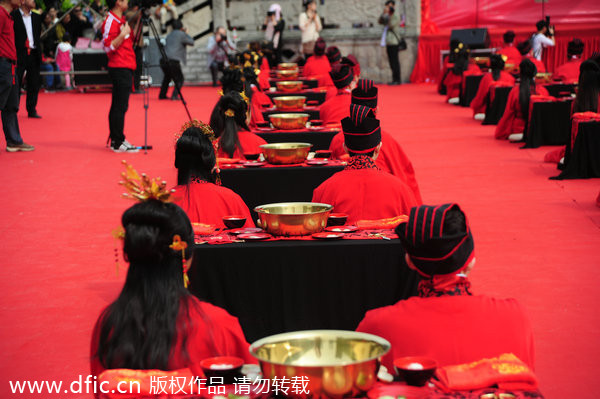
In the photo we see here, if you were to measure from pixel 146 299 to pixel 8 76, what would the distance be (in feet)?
26.2

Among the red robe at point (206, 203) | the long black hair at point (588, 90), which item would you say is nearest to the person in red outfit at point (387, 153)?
the red robe at point (206, 203)

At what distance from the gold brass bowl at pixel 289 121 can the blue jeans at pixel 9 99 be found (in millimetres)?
4286

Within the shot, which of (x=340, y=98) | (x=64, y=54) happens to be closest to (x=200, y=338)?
(x=340, y=98)

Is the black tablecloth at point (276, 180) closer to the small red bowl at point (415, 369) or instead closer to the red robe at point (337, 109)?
the red robe at point (337, 109)

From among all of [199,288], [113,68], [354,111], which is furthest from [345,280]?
[113,68]

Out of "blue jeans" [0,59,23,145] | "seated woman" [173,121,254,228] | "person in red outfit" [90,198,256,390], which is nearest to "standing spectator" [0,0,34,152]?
"blue jeans" [0,59,23,145]

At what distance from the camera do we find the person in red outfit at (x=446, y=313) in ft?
7.09

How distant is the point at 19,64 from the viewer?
37.6 ft

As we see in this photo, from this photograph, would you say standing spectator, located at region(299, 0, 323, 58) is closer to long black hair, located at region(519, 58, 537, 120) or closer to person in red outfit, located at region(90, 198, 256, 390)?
long black hair, located at region(519, 58, 537, 120)

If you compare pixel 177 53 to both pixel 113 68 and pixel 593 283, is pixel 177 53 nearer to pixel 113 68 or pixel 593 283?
pixel 113 68

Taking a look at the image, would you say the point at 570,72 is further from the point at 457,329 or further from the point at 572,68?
the point at 457,329

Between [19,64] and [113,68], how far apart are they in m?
2.82

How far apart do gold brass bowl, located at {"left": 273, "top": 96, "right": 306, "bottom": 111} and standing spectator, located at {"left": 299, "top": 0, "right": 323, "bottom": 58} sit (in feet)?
40.6

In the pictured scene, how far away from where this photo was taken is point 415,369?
1906 millimetres
